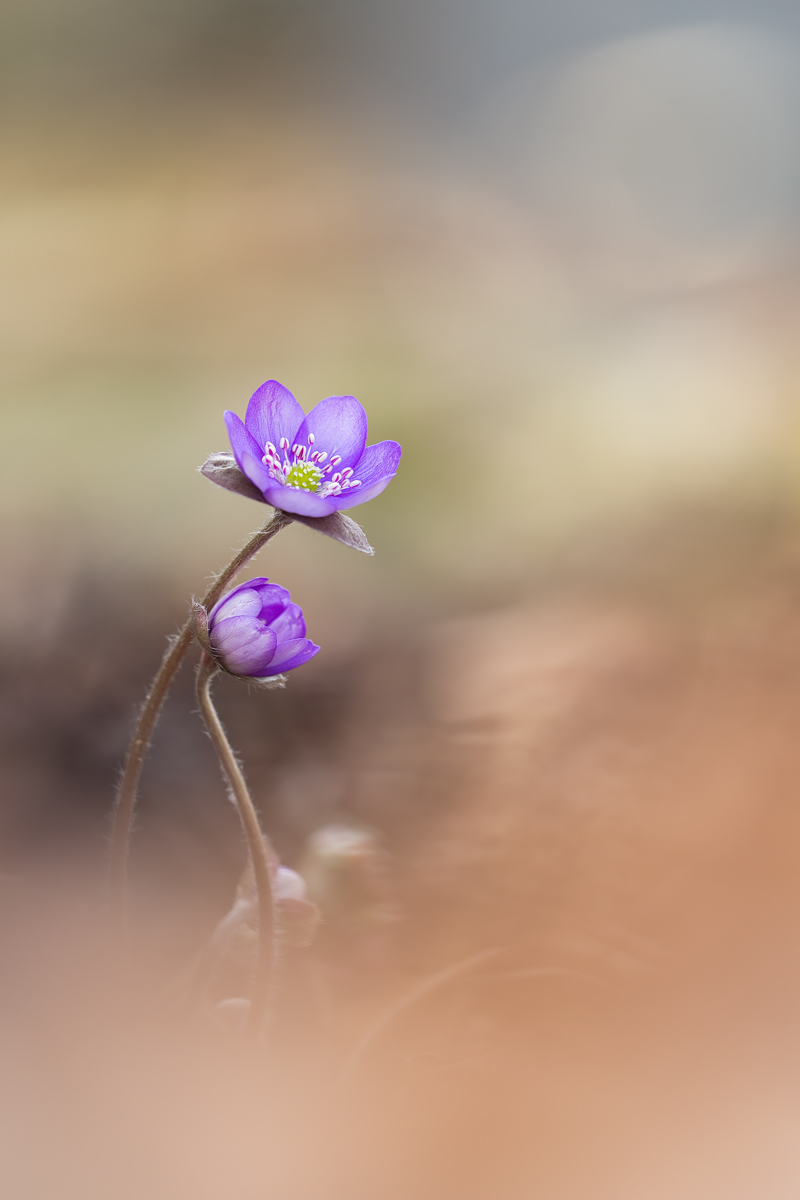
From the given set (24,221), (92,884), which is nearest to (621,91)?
(24,221)

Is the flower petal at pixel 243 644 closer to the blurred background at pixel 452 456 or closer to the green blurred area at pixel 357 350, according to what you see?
the blurred background at pixel 452 456

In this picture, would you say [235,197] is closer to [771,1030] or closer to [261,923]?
[261,923]

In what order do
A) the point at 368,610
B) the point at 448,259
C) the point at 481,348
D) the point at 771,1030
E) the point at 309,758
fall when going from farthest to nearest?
the point at 448,259 < the point at 481,348 < the point at 368,610 < the point at 309,758 < the point at 771,1030

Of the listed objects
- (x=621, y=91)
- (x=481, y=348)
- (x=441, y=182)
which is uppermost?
(x=621, y=91)

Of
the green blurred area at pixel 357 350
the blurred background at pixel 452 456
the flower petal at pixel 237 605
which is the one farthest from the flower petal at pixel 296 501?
the green blurred area at pixel 357 350

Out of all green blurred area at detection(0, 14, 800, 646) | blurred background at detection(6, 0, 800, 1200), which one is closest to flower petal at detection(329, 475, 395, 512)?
blurred background at detection(6, 0, 800, 1200)

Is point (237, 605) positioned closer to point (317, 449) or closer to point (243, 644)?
point (243, 644)

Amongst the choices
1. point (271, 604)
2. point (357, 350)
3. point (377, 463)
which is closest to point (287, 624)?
point (271, 604)
